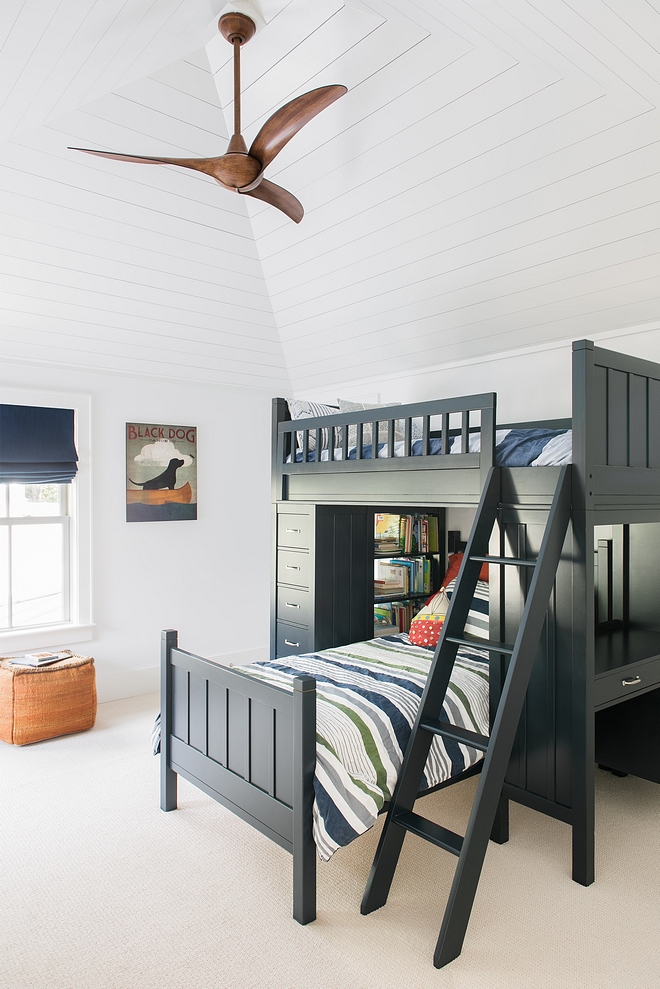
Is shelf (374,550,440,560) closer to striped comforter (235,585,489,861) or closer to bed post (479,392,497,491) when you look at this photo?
striped comforter (235,585,489,861)

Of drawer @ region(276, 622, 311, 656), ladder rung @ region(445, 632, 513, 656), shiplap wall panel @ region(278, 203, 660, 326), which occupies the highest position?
shiplap wall panel @ region(278, 203, 660, 326)

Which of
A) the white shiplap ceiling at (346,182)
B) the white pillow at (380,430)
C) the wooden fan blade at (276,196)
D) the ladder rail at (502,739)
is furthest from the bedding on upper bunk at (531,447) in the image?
the wooden fan blade at (276,196)

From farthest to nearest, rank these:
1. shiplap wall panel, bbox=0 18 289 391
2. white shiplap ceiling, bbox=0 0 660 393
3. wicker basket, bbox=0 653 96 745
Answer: wicker basket, bbox=0 653 96 745 < shiplap wall panel, bbox=0 18 289 391 < white shiplap ceiling, bbox=0 0 660 393

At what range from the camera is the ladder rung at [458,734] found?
6.94 ft

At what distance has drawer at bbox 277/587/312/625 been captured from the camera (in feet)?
12.5

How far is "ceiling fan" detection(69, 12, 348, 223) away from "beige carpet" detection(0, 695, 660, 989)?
8.61 feet

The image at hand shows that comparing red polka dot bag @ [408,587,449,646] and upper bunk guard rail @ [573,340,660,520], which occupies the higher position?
upper bunk guard rail @ [573,340,660,520]

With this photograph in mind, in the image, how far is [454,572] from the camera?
428 centimetres

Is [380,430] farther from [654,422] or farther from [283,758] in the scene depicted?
[283,758]

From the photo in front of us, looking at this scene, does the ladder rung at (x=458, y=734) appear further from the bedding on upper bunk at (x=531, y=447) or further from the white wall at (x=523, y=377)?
the white wall at (x=523, y=377)

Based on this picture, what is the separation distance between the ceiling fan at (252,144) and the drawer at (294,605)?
2115 mm

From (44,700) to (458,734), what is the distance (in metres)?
2.56

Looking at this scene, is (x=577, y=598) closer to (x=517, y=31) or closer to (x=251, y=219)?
(x=517, y=31)

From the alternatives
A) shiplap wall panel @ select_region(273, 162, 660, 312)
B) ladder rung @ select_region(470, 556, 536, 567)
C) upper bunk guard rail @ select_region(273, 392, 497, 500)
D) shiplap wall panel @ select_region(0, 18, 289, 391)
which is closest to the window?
shiplap wall panel @ select_region(0, 18, 289, 391)
